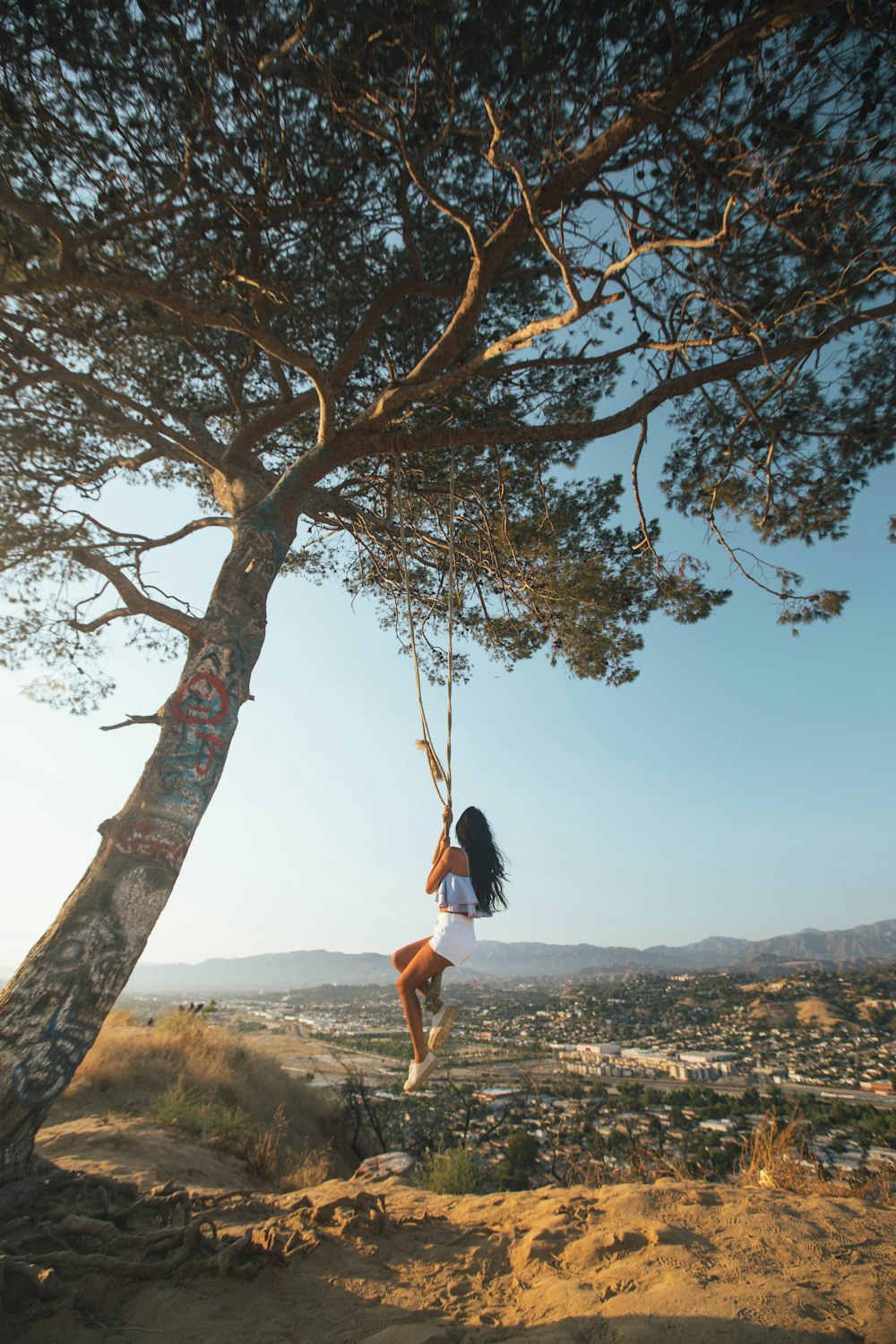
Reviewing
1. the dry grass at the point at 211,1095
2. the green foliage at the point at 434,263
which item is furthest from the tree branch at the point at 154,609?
the dry grass at the point at 211,1095

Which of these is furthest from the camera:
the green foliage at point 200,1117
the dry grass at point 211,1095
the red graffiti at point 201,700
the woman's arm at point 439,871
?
the dry grass at point 211,1095

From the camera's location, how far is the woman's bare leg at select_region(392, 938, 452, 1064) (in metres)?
4.04

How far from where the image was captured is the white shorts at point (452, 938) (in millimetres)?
4047

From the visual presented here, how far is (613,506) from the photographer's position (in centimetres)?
733

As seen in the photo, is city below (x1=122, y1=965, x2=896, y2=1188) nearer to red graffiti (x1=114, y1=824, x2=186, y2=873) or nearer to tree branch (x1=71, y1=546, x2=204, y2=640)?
red graffiti (x1=114, y1=824, x2=186, y2=873)

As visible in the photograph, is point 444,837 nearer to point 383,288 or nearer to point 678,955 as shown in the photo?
point 383,288

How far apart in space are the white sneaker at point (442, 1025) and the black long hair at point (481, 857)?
2.25 feet

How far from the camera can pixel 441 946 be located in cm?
404

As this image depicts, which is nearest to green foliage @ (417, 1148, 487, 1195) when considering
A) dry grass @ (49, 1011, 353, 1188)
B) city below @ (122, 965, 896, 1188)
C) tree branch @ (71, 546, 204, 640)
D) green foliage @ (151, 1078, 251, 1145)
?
city below @ (122, 965, 896, 1188)

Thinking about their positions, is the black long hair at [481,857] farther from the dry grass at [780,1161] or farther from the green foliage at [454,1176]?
the green foliage at [454,1176]

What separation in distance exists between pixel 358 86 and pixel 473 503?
3670mm

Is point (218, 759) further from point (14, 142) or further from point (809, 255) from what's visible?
point (809, 255)

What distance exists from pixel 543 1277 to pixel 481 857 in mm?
2190

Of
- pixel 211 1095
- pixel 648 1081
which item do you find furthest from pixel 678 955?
pixel 211 1095
